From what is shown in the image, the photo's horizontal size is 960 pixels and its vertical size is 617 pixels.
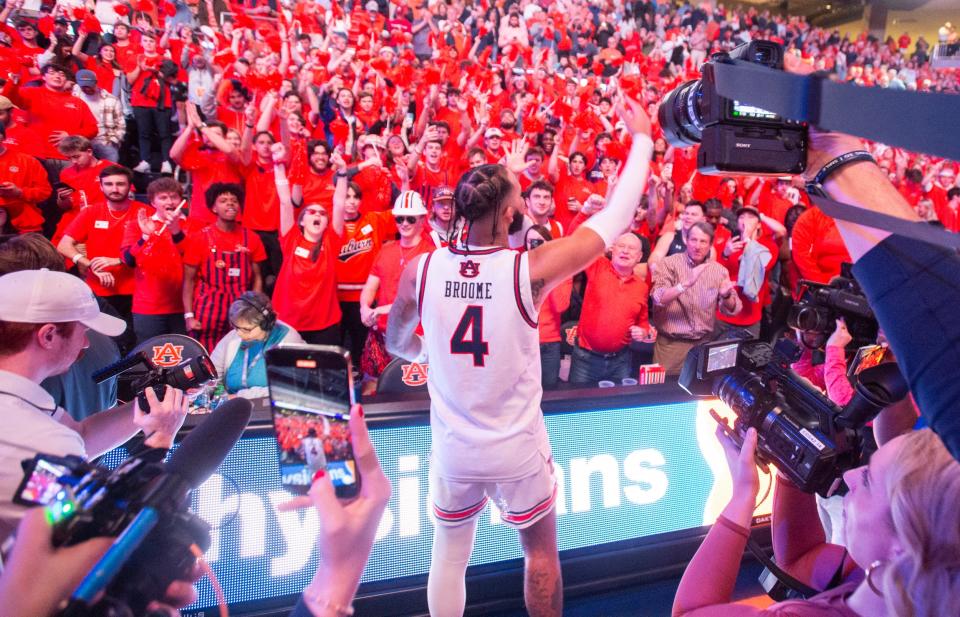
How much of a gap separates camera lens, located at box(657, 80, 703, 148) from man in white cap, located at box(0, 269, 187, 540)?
137 centimetres

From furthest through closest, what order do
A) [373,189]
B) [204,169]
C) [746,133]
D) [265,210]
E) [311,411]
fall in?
[373,189], [204,169], [265,210], [746,133], [311,411]

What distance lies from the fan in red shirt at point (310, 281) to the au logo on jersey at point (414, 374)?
56.2 inches

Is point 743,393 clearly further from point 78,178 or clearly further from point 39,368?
point 78,178

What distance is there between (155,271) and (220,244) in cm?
50

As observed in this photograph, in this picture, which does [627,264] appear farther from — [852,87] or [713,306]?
[852,87]

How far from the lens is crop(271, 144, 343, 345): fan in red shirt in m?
4.44

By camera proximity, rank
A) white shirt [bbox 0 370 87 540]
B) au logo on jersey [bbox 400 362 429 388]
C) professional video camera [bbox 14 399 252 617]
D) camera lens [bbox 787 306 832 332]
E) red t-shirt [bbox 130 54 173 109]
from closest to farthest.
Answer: professional video camera [bbox 14 399 252 617], white shirt [bbox 0 370 87 540], camera lens [bbox 787 306 832 332], au logo on jersey [bbox 400 362 429 388], red t-shirt [bbox 130 54 173 109]

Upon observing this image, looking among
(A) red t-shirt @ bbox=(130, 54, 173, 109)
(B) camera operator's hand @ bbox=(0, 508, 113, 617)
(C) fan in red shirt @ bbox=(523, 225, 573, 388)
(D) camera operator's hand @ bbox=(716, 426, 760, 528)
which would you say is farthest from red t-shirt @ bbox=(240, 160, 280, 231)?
(B) camera operator's hand @ bbox=(0, 508, 113, 617)

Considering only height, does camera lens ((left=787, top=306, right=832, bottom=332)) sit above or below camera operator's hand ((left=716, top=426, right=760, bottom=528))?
above

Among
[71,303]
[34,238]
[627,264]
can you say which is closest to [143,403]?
[71,303]

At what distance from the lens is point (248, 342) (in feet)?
11.3

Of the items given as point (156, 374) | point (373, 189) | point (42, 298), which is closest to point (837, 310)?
point (156, 374)

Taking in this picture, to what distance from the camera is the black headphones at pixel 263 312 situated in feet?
11.1

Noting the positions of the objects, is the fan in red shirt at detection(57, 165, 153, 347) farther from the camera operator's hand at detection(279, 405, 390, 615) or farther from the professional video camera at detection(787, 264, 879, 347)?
the professional video camera at detection(787, 264, 879, 347)
